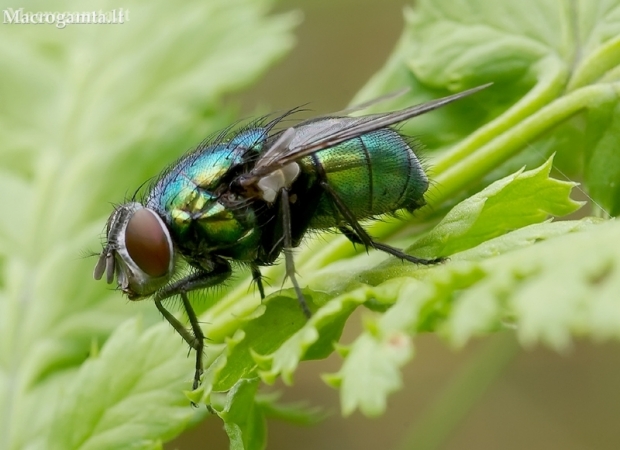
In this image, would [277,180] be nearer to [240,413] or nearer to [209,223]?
[209,223]

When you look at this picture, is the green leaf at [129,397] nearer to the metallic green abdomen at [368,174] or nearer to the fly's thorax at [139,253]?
the fly's thorax at [139,253]

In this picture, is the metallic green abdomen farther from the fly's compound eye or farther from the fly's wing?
the fly's compound eye

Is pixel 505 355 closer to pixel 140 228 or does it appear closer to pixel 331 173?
pixel 331 173

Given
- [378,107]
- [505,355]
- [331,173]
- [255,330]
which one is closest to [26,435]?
[255,330]

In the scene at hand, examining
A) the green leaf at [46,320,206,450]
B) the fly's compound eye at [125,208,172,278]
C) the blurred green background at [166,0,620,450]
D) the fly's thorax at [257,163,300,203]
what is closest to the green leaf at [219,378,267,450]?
the green leaf at [46,320,206,450]

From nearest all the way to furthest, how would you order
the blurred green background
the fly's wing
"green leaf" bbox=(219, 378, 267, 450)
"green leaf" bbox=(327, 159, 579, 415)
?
1. "green leaf" bbox=(327, 159, 579, 415)
2. "green leaf" bbox=(219, 378, 267, 450)
3. the fly's wing
4. the blurred green background

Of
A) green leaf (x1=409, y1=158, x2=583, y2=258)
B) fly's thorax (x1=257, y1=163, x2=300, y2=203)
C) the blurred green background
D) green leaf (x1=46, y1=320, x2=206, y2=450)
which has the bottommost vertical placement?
the blurred green background

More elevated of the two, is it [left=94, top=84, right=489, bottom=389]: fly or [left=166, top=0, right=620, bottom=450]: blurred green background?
[left=94, top=84, right=489, bottom=389]: fly
